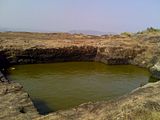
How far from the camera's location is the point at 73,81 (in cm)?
2547

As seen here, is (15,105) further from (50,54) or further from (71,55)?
(71,55)

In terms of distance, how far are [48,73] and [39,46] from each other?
7204 millimetres

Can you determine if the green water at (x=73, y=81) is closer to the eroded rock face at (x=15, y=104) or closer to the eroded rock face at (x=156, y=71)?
the eroded rock face at (x=156, y=71)

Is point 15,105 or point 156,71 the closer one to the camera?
point 15,105

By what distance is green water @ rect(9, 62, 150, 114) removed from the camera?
799 inches

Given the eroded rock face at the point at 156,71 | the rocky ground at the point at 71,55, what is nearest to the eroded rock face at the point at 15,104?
the rocky ground at the point at 71,55

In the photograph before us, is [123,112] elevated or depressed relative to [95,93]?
elevated

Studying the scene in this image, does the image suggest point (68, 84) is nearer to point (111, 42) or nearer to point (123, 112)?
point (123, 112)

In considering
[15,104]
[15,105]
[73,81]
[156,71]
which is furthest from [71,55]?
[15,105]

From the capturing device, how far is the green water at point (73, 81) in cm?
2030

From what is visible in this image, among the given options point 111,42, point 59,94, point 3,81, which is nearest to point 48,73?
point 59,94

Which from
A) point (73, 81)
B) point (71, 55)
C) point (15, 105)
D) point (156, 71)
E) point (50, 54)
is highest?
point (50, 54)

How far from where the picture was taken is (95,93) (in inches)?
869

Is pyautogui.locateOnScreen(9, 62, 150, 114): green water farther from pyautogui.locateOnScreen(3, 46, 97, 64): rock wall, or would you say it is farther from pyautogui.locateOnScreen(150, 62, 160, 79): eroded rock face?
pyautogui.locateOnScreen(3, 46, 97, 64): rock wall
